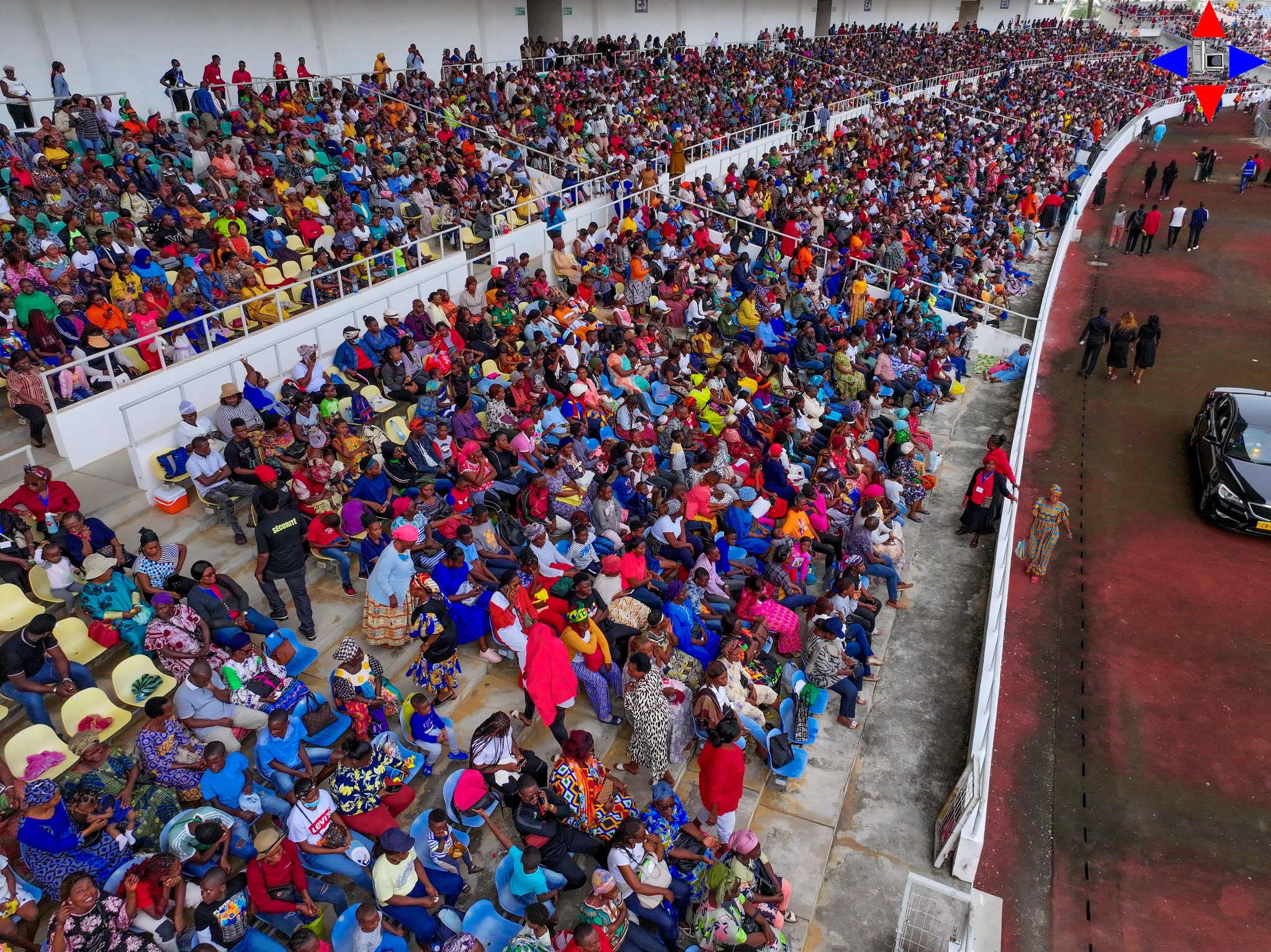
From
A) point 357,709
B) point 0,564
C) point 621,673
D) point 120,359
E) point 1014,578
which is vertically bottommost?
point 1014,578

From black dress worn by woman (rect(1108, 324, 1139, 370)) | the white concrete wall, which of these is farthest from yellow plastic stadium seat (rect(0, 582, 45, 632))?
black dress worn by woman (rect(1108, 324, 1139, 370))

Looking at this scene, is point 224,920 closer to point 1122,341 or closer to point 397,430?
point 397,430

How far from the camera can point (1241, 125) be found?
47438mm

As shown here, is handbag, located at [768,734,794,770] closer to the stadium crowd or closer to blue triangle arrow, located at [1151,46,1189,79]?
the stadium crowd

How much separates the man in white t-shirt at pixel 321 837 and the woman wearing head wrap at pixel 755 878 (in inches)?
96.6

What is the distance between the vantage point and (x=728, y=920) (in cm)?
546

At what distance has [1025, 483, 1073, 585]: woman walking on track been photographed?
1056 centimetres

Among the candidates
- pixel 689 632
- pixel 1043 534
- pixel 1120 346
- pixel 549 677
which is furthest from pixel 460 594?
pixel 1120 346

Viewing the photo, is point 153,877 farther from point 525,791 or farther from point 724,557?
point 724,557

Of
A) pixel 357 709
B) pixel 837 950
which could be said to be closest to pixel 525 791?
pixel 357 709

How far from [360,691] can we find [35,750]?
237cm

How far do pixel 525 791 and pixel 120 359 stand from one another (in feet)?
26.1

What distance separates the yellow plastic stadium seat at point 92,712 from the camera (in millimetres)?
6570

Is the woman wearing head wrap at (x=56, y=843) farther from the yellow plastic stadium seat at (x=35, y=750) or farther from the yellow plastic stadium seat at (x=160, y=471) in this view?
the yellow plastic stadium seat at (x=160, y=471)
